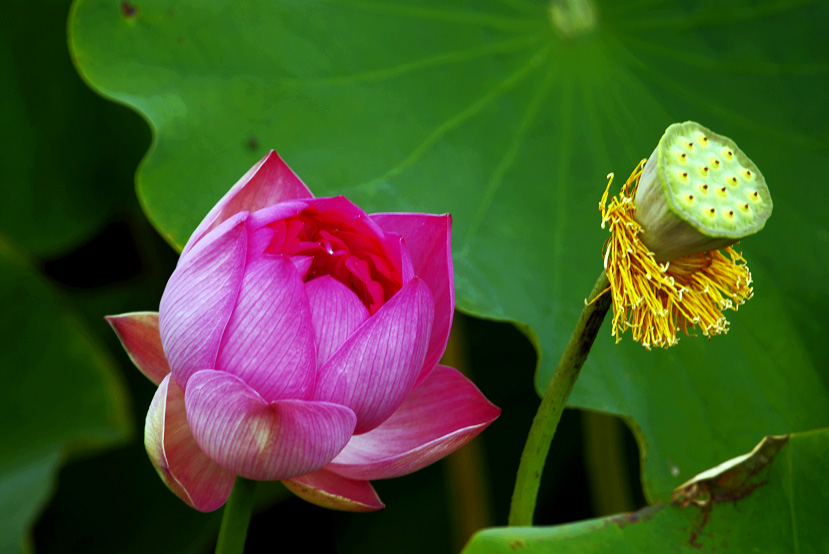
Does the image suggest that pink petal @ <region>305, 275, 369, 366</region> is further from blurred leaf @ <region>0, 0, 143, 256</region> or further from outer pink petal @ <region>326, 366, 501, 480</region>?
blurred leaf @ <region>0, 0, 143, 256</region>

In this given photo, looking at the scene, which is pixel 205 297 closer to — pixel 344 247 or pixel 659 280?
pixel 344 247

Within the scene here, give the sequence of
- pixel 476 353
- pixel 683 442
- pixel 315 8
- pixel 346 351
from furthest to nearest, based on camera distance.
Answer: pixel 476 353 → pixel 315 8 → pixel 683 442 → pixel 346 351

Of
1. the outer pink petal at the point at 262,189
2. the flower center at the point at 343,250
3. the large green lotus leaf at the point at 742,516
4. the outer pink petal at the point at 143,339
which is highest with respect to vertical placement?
the outer pink petal at the point at 262,189

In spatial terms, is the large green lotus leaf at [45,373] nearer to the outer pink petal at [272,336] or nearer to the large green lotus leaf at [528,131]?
the large green lotus leaf at [528,131]

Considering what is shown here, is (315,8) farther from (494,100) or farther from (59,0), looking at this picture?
(59,0)

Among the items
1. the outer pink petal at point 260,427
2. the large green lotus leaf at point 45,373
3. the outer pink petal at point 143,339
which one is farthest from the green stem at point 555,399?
the large green lotus leaf at point 45,373

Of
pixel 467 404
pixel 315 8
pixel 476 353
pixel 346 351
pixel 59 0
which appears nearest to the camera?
pixel 346 351

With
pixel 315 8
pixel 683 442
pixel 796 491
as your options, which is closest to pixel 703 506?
pixel 796 491
